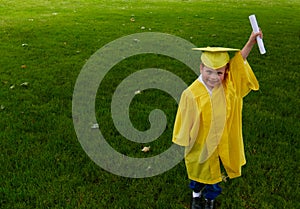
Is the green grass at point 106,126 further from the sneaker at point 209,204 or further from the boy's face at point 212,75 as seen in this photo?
the boy's face at point 212,75

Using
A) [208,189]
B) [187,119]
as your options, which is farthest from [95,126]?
[187,119]

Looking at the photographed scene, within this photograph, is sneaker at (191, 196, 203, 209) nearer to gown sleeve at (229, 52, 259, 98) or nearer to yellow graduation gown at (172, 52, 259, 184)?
yellow graduation gown at (172, 52, 259, 184)

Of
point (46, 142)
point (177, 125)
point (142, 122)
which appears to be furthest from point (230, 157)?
point (46, 142)

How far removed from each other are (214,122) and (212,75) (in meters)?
0.38

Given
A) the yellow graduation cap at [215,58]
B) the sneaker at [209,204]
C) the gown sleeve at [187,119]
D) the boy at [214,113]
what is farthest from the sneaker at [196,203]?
the yellow graduation cap at [215,58]

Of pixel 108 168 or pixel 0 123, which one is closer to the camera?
pixel 108 168

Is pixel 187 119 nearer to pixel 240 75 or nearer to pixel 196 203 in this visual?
pixel 240 75

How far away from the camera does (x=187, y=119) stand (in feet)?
9.55

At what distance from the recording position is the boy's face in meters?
2.74

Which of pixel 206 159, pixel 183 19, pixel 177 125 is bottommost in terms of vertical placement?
pixel 183 19

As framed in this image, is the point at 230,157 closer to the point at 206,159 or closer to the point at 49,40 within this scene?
the point at 206,159

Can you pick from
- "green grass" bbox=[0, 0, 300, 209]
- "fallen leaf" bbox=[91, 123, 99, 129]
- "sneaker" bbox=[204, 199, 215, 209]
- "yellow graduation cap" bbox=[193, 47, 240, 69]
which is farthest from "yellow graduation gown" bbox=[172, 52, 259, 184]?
"fallen leaf" bbox=[91, 123, 99, 129]

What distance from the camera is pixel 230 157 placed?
9.80ft

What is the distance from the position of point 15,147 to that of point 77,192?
1.19m
